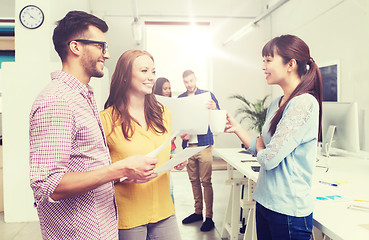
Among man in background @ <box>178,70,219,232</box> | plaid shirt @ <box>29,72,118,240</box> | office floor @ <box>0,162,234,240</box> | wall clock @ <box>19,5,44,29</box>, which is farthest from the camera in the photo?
wall clock @ <box>19,5,44,29</box>

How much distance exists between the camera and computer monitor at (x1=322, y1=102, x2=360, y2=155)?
2422 mm

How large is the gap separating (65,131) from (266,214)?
979 mm

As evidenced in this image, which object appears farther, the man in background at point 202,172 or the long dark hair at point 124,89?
the man in background at point 202,172

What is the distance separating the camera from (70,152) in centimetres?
98

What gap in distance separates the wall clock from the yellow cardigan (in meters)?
3.13

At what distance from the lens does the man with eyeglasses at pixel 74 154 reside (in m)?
0.94

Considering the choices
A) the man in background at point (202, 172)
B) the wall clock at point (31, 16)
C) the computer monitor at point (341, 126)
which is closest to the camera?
the computer monitor at point (341, 126)

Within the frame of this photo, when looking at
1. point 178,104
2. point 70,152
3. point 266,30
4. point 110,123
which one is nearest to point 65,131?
point 70,152

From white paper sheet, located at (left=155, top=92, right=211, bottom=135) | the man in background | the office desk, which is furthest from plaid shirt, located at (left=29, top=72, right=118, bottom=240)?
the man in background

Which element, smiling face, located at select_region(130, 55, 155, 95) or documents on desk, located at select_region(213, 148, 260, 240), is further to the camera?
documents on desk, located at select_region(213, 148, 260, 240)

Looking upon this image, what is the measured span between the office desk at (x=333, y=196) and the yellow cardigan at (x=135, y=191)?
28.4 inches

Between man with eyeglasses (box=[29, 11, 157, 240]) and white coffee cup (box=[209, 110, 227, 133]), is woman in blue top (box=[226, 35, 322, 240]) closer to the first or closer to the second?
white coffee cup (box=[209, 110, 227, 133])

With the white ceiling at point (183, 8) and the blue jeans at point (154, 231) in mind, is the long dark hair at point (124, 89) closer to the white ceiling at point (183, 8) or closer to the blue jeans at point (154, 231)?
Answer: the blue jeans at point (154, 231)

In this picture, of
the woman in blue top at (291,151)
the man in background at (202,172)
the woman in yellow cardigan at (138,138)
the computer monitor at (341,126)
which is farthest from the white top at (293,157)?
the man in background at (202,172)
